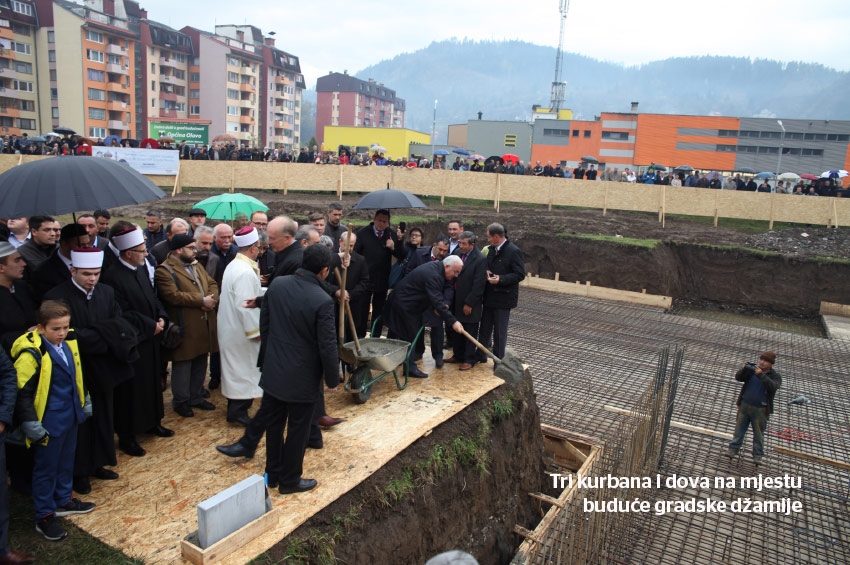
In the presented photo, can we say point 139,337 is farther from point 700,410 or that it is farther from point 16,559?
point 700,410

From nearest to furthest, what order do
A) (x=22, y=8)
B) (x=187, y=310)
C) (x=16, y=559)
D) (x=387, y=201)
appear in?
(x=16, y=559)
(x=187, y=310)
(x=387, y=201)
(x=22, y=8)

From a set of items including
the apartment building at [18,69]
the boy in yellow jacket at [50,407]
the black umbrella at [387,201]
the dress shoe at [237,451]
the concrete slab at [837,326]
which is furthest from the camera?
the apartment building at [18,69]

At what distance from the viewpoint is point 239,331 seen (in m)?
4.48

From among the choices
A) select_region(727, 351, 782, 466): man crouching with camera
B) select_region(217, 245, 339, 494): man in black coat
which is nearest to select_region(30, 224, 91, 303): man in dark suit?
select_region(217, 245, 339, 494): man in black coat

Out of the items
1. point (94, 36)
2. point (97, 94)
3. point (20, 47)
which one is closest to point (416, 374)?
point (97, 94)

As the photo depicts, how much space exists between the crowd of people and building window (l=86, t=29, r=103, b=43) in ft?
159

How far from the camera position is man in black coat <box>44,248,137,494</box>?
3594 mm

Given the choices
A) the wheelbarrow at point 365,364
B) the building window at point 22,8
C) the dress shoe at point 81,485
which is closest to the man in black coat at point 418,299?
the wheelbarrow at point 365,364

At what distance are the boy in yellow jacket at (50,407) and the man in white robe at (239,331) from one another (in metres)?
1.20

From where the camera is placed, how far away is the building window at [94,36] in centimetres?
4447

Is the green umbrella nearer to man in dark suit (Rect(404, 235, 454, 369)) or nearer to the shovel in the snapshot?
man in dark suit (Rect(404, 235, 454, 369))

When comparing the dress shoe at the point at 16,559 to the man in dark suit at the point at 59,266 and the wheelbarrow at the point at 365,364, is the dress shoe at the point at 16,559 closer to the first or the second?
the man in dark suit at the point at 59,266

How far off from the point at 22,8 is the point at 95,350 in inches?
2116

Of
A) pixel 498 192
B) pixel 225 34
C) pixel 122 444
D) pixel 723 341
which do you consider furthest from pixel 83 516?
pixel 225 34
